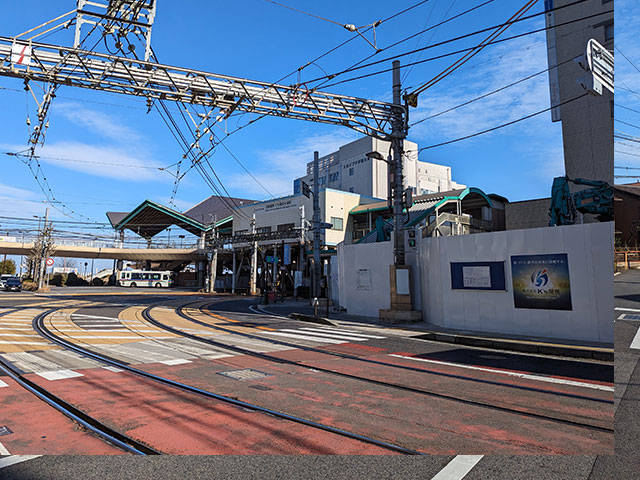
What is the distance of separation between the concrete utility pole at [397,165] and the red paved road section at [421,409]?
8544mm

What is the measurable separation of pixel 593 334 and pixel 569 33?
10.8 m

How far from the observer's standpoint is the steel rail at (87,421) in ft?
13.4

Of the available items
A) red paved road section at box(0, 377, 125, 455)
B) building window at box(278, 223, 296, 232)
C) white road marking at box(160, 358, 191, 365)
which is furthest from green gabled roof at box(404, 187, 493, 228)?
→ building window at box(278, 223, 296, 232)

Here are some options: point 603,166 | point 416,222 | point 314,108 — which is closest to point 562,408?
point 603,166

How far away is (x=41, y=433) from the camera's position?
14.9ft

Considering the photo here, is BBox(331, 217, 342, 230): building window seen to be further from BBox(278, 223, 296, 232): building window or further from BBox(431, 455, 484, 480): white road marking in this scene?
BBox(431, 455, 484, 480): white road marking

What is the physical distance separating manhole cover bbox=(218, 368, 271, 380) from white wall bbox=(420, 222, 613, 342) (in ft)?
23.9

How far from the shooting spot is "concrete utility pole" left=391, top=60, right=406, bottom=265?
15.9 meters

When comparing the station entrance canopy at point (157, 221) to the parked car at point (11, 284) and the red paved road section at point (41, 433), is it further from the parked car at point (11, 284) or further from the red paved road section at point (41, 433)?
the red paved road section at point (41, 433)

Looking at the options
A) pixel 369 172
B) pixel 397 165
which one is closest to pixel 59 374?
pixel 397 165

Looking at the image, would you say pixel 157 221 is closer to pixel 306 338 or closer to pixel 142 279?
pixel 142 279

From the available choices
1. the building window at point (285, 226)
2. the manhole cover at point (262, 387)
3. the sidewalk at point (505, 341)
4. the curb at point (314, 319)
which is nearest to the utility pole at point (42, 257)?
the building window at point (285, 226)

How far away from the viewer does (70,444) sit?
4238 mm

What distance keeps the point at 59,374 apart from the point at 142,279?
5550 centimetres
